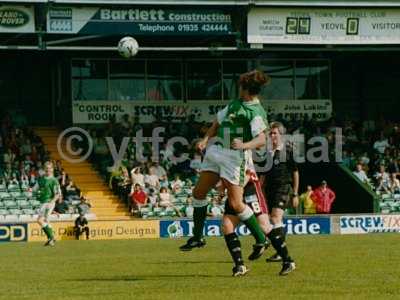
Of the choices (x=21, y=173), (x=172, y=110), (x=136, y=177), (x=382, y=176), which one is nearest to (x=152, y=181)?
(x=136, y=177)

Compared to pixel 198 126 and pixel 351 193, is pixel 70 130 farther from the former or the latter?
pixel 351 193

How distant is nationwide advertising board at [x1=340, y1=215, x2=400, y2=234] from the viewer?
93.5ft

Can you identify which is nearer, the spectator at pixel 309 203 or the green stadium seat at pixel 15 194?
the green stadium seat at pixel 15 194

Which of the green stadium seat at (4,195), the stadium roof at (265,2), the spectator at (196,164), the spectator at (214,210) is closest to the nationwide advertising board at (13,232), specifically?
the green stadium seat at (4,195)

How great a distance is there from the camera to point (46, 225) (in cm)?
2256

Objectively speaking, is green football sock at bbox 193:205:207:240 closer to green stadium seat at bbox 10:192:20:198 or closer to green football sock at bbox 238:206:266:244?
green football sock at bbox 238:206:266:244

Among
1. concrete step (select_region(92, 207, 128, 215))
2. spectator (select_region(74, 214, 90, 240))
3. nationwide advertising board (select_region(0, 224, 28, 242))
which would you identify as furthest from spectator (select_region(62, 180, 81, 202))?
nationwide advertising board (select_region(0, 224, 28, 242))

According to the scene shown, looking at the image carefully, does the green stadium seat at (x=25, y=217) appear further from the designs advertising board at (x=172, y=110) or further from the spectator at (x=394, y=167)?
the spectator at (x=394, y=167)

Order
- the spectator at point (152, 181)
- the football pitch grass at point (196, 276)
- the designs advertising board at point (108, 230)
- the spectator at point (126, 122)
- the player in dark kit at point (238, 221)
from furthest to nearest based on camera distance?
the spectator at point (126, 122), the spectator at point (152, 181), the designs advertising board at point (108, 230), the player in dark kit at point (238, 221), the football pitch grass at point (196, 276)

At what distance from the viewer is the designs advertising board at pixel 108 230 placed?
26.8m

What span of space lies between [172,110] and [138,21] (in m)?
7.21

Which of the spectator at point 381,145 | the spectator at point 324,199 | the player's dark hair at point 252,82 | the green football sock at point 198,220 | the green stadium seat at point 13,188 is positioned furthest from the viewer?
the spectator at point 381,145

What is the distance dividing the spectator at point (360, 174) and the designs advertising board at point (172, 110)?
4.59 m

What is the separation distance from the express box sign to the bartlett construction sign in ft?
1.68
